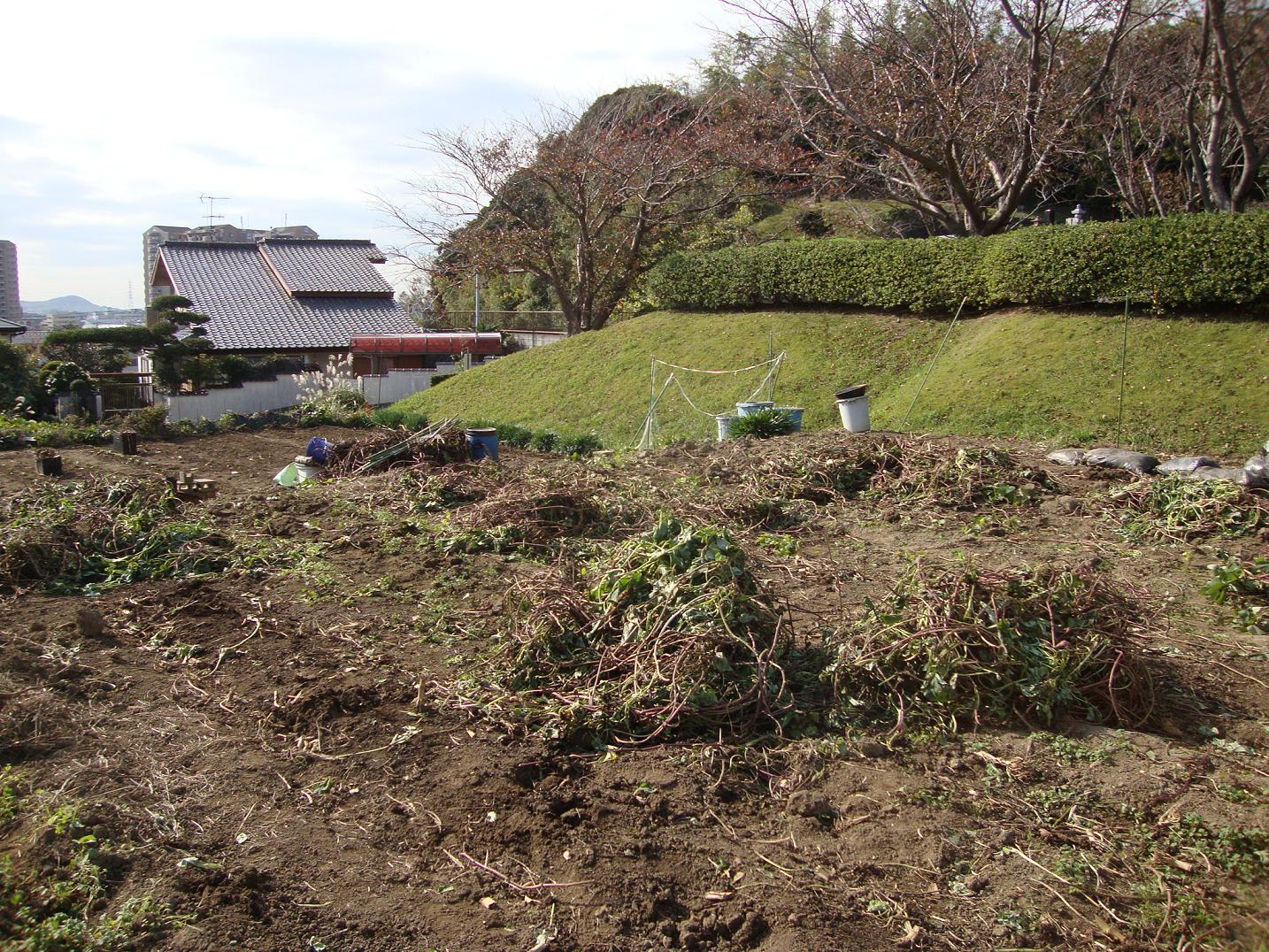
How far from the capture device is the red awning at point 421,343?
978 inches

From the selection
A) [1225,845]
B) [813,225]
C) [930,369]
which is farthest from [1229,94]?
[813,225]

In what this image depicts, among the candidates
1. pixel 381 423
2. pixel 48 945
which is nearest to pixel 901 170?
pixel 381 423

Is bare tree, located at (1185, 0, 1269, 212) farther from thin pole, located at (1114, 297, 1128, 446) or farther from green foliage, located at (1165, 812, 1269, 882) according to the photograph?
green foliage, located at (1165, 812, 1269, 882)

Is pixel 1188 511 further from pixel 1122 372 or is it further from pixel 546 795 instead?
pixel 546 795

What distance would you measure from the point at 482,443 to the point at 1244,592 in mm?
7493

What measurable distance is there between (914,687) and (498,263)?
19.2 m

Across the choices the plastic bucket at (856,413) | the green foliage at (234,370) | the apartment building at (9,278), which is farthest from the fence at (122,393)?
the apartment building at (9,278)

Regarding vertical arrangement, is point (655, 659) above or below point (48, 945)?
above

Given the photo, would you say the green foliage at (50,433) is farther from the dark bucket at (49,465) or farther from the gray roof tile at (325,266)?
the gray roof tile at (325,266)

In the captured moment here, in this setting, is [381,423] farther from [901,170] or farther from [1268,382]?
[1268,382]

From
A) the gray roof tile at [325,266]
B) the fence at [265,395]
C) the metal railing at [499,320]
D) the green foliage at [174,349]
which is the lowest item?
the fence at [265,395]

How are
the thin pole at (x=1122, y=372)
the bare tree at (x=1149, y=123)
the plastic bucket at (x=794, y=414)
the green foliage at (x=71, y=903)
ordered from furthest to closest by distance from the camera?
the bare tree at (x=1149, y=123) < the plastic bucket at (x=794, y=414) < the thin pole at (x=1122, y=372) < the green foliage at (x=71, y=903)

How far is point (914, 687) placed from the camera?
4.09 metres

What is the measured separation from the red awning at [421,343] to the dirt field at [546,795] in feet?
63.6
